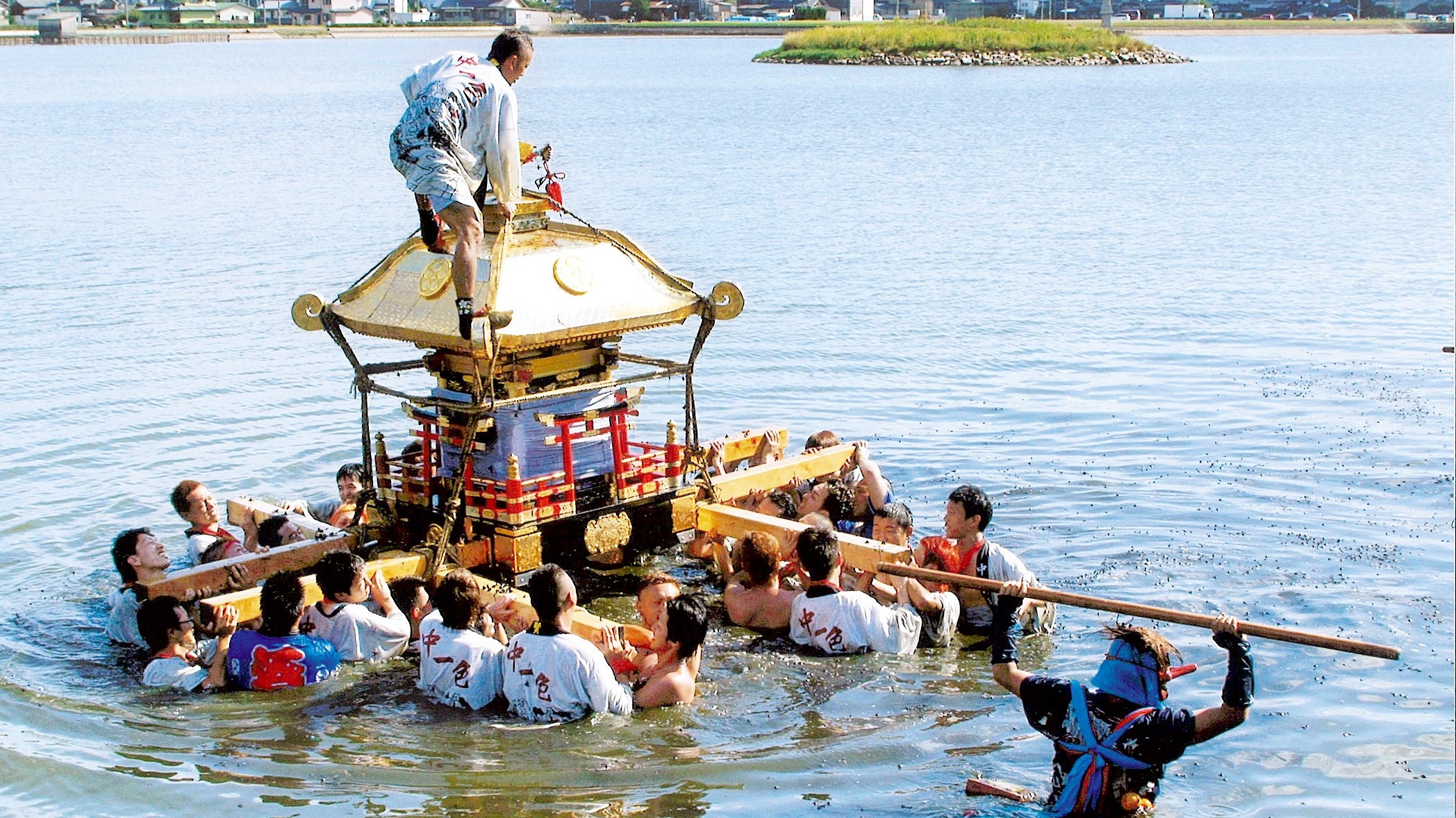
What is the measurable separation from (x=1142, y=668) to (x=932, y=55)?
95.6 metres

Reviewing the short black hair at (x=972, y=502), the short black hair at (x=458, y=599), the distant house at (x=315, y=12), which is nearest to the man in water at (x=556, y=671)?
the short black hair at (x=458, y=599)

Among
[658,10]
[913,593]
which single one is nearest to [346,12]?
[658,10]

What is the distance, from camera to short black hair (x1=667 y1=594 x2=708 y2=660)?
9.30m

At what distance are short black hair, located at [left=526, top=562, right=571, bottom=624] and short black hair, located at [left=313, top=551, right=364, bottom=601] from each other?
1.34 meters

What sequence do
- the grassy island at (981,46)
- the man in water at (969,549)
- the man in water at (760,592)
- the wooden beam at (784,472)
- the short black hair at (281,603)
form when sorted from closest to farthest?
the short black hair at (281,603) < the man in water at (969,549) < the man in water at (760,592) < the wooden beam at (784,472) < the grassy island at (981,46)

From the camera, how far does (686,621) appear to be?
933cm

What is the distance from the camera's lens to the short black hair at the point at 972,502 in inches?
412

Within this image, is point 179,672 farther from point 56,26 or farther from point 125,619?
point 56,26

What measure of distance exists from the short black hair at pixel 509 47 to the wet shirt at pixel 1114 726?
538 centimetres

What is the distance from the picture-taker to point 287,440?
57.0 feet

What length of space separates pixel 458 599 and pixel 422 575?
1260 mm

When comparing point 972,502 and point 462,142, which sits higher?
point 462,142

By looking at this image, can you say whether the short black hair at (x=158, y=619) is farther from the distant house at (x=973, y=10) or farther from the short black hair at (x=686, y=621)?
the distant house at (x=973, y=10)

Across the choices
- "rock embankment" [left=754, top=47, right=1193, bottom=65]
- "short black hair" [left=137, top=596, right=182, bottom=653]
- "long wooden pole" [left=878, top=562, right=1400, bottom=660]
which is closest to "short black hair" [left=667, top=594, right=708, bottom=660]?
"long wooden pole" [left=878, top=562, right=1400, bottom=660]
